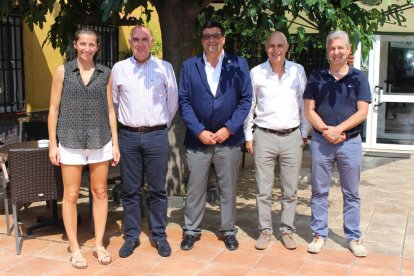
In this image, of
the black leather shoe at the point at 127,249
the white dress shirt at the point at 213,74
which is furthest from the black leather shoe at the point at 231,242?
the white dress shirt at the point at 213,74

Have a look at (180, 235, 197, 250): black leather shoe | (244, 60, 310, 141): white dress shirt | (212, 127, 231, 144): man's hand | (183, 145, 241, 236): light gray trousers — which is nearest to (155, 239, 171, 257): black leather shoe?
A: (180, 235, 197, 250): black leather shoe

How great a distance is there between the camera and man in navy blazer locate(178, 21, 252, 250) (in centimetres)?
425

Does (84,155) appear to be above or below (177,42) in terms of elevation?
below

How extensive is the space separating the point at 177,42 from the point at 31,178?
2.33 meters

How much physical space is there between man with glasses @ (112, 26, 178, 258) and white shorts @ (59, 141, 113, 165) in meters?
0.21

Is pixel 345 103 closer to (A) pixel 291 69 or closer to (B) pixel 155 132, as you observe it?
(A) pixel 291 69

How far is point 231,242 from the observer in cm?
449

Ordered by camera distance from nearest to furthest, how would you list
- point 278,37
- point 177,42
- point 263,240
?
point 278,37 → point 263,240 → point 177,42

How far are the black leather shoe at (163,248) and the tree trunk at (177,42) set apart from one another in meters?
1.66

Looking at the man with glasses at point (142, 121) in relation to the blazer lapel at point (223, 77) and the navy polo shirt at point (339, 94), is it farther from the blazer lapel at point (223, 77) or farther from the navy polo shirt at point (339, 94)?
the navy polo shirt at point (339, 94)

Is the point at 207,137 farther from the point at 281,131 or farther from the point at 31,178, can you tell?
the point at 31,178

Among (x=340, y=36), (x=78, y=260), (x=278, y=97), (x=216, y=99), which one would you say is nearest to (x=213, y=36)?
(x=216, y=99)

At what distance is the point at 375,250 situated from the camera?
14.7ft

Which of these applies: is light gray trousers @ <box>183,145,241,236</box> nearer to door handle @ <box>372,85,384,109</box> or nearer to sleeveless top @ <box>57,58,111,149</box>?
sleeveless top @ <box>57,58,111,149</box>
